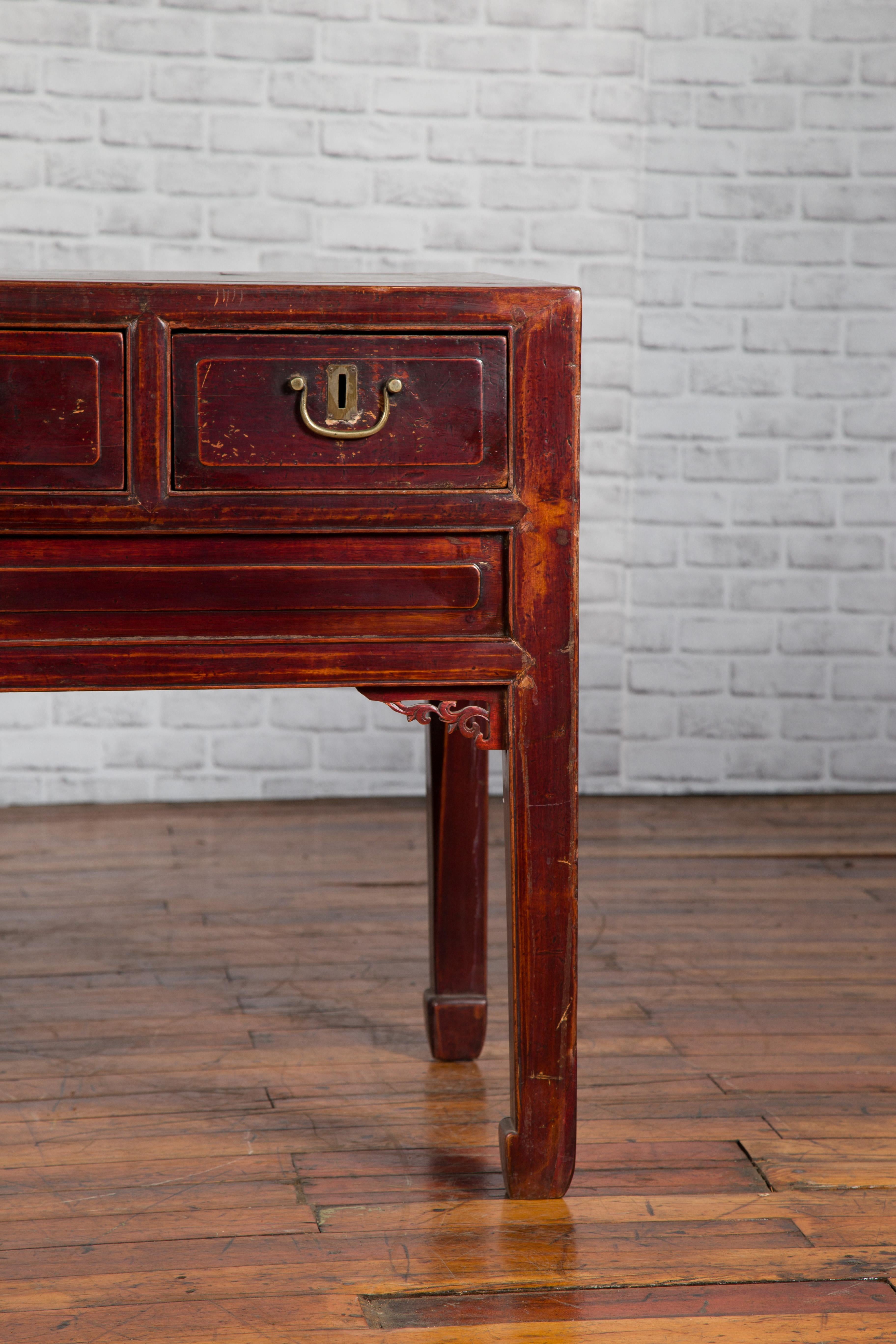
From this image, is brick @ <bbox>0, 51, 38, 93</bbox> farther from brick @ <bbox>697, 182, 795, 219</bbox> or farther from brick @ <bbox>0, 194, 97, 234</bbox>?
brick @ <bbox>697, 182, 795, 219</bbox>

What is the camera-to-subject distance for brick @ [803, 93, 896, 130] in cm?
252

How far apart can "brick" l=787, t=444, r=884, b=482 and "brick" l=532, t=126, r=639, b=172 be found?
0.61 meters

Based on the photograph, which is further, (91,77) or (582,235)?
(582,235)

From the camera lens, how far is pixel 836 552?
2.60 metres

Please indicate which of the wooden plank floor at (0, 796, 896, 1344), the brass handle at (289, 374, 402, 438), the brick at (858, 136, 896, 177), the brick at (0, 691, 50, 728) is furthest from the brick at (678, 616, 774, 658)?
the brass handle at (289, 374, 402, 438)

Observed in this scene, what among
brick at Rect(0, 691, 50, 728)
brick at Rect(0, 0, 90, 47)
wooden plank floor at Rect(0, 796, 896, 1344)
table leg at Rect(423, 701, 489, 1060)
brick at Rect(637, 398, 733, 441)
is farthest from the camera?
brick at Rect(637, 398, 733, 441)

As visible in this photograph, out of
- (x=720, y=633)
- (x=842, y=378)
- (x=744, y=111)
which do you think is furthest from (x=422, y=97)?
(x=720, y=633)

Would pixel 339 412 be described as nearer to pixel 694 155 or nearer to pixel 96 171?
pixel 96 171

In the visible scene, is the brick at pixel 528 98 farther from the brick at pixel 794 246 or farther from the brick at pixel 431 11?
the brick at pixel 794 246

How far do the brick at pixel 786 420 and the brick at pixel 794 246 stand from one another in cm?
23

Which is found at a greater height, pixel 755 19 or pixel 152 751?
pixel 755 19

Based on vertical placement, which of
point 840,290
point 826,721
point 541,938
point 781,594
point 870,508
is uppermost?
point 840,290

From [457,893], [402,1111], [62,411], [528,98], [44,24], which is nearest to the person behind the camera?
[62,411]

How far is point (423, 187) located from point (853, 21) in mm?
831
